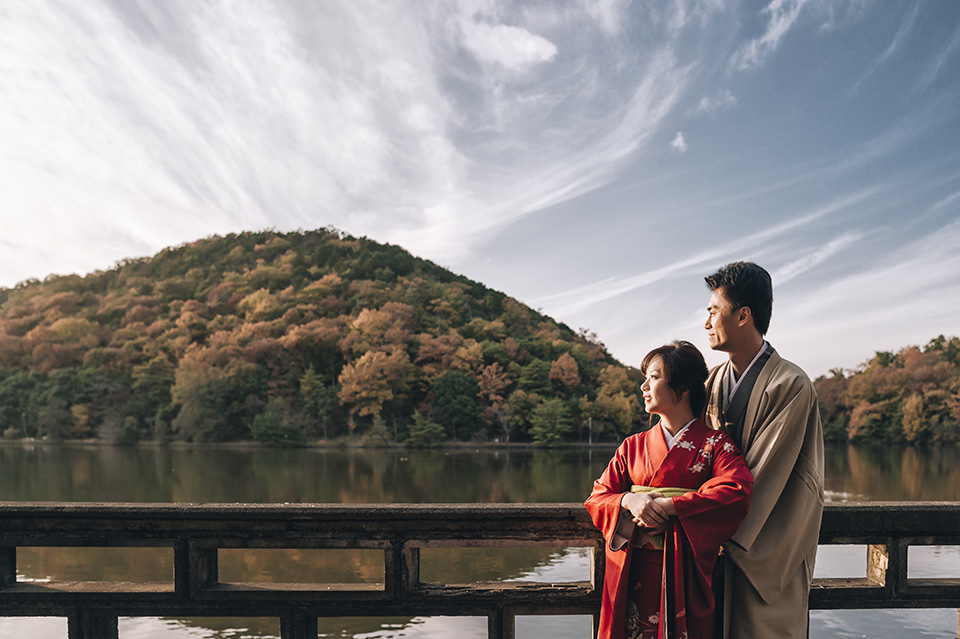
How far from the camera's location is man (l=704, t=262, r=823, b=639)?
5.55ft

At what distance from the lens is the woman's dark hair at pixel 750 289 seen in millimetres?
1820

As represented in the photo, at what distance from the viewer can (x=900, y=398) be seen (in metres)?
36.2

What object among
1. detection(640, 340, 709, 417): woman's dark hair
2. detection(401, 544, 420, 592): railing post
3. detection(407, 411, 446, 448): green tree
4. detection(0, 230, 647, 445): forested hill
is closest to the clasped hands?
detection(640, 340, 709, 417): woman's dark hair

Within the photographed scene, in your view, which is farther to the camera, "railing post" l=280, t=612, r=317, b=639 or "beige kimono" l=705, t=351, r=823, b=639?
"railing post" l=280, t=612, r=317, b=639

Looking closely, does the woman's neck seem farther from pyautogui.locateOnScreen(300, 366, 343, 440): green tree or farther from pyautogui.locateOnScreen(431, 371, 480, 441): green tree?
pyautogui.locateOnScreen(300, 366, 343, 440): green tree

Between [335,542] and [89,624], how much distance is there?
2.99ft

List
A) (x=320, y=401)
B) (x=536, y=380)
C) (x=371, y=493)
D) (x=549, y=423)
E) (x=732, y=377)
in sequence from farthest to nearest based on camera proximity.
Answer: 1. (x=536, y=380)
2. (x=320, y=401)
3. (x=549, y=423)
4. (x=371, y=493)
5. (x=732, y=377)

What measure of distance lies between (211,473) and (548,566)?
56.7 feet

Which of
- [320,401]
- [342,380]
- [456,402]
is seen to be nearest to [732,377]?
[456,402]

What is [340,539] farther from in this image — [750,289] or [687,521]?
[750,289]

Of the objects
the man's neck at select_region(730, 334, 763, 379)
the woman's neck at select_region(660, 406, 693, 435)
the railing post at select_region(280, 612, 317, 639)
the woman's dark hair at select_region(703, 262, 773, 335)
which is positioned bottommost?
the railing post at select_region(280, 612, 317, 639)

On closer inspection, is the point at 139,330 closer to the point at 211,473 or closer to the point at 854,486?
the point at 211,473

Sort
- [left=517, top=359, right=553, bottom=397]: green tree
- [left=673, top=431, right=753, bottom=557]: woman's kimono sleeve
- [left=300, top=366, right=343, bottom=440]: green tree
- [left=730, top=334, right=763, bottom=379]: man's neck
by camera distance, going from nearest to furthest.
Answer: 1. [left=673, top=431, right=753, bottom=557]: woman's kimono sleeve
2. [left=730, top=334, right=763, bottom=379]: man's neck
3. [left=300, top=366, right=343, bottom=440]: green tree
4. [left=517, top=359, right=553, bottom=397]: green tree

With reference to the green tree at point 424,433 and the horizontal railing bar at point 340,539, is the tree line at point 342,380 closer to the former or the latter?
the green tree at point 424,433
